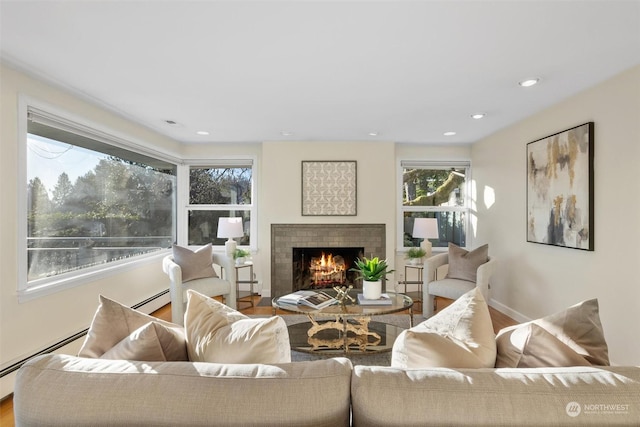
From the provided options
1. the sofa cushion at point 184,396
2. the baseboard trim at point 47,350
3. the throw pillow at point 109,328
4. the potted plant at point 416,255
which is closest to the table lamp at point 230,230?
the baseboard trim at point 47,350

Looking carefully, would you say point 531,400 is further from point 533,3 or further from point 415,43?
point 415,43

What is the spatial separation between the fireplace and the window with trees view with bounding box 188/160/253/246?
0.93m

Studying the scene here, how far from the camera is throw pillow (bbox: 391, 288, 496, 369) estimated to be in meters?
1.09

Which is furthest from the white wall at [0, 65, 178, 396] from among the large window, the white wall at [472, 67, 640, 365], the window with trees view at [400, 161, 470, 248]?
the white wall at [472, 67, 640, 365]

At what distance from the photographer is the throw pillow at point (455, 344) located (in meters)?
1.09

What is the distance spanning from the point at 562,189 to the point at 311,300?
2.56m

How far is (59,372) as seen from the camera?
98 cm

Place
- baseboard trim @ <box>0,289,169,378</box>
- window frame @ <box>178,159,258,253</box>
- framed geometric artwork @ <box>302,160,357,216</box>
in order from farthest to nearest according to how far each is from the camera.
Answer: window frame @ <box>178,159,258,253</box> < framed geometric artwork @ <box>302,160,357,216</box> < baseboard trim @ <box>0,289,169,378</box>

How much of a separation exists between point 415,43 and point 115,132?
10.1 ft

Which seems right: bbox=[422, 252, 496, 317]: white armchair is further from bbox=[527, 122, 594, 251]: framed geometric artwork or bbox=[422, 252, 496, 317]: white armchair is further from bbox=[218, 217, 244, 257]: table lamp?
bbox=[218, 217, 244, 257]: table lamp

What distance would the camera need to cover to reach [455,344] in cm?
113

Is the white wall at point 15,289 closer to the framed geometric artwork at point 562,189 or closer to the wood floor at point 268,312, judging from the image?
the wood floor at point 268,312

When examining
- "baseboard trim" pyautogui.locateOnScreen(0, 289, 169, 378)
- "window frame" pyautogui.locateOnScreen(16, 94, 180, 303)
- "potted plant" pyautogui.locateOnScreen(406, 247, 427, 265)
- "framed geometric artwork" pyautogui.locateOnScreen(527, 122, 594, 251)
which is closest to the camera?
"baseboard trim" pyautogui.locateOnScreen(0, 289, 169, 378)

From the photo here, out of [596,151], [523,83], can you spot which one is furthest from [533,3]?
[596,151]
